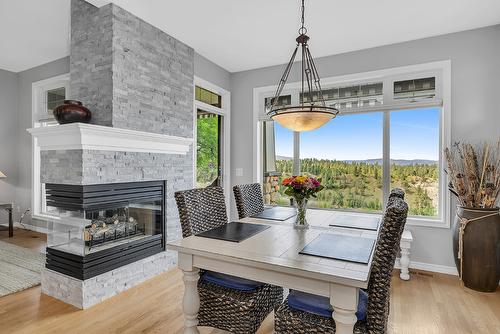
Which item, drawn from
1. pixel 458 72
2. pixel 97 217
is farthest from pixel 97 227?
pixel 458 72

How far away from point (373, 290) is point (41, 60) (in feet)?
19.0

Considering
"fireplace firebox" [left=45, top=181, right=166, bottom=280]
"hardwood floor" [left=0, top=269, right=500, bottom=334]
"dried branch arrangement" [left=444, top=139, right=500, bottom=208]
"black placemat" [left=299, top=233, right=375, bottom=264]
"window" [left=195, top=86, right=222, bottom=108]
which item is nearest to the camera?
"black placemat" [left=299, top=233, right=375, bottom=264]

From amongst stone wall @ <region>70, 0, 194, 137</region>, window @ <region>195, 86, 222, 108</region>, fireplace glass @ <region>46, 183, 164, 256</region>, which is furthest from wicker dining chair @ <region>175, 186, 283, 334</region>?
window @ <region>195, 86, 222, 108</region>

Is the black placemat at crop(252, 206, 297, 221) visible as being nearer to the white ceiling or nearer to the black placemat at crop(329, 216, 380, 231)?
the black placemat at crop(329, 216, 380, 231)

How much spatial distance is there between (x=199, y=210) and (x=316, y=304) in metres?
1.08

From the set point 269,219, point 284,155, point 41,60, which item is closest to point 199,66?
point 284,155

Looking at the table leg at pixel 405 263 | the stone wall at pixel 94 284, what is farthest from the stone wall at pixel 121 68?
the table leg at pixel 405 263

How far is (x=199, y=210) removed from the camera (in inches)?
85.0

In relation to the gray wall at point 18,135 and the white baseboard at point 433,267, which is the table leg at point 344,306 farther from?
the gray wall at point 18,135

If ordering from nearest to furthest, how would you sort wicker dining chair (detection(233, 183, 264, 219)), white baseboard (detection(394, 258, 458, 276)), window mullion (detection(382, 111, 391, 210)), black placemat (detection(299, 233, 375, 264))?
black placemat (detection(299, 233, 375, 264)), wicker dining chair (detection(233, 183, 264, 219)), white baseboard (detection(394, 258, 458, 276)), window mullion (detection(382, 111, 391, 210))

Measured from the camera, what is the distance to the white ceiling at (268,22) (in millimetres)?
2721

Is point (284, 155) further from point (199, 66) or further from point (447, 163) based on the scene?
point (447, 163)

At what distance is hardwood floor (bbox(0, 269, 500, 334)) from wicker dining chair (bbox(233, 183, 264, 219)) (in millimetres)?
949

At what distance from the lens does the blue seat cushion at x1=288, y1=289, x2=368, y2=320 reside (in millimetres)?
1511
